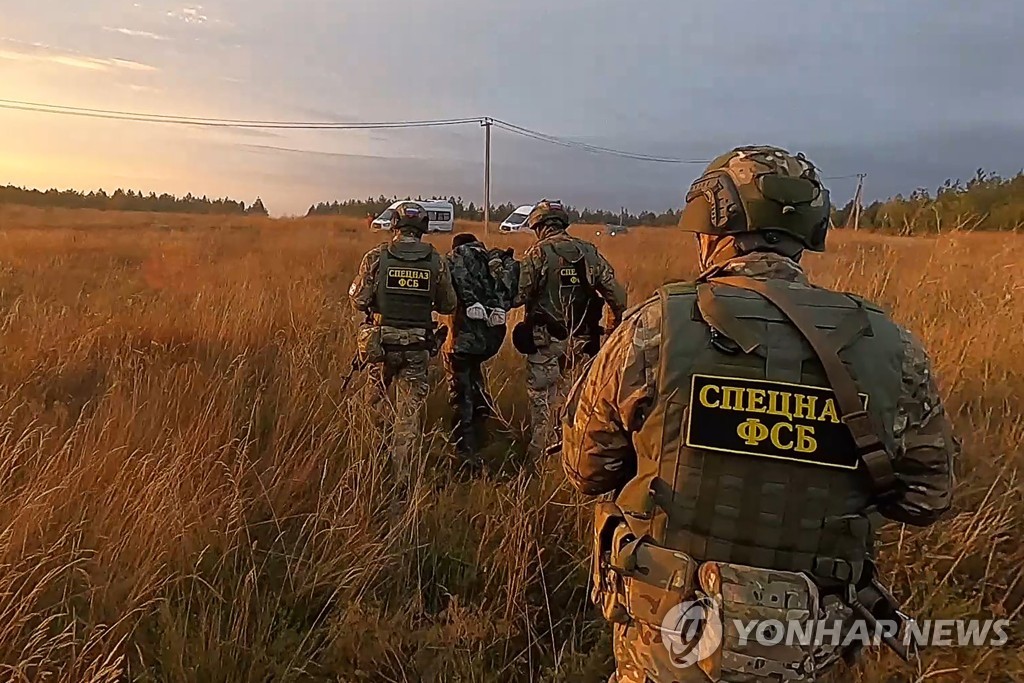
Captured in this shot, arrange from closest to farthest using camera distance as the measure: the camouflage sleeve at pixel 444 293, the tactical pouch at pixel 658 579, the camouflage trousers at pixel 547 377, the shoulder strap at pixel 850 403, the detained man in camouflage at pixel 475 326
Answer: the shoulder strap at pixel 850 403 → the tactical pouch at pixel 658 579 → the camouflage sleeve at pixel 444 293 → the camouflage trousers at pixel 547 377 → the detained man in camouflage at pixel 475 326

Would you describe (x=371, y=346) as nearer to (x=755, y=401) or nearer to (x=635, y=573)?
(x=635, y=573)

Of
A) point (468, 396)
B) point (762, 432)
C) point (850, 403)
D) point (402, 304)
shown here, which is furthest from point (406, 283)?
point (850, 403)

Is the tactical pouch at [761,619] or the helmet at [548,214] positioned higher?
the helmet at [548,214]

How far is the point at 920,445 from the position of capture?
1781mm

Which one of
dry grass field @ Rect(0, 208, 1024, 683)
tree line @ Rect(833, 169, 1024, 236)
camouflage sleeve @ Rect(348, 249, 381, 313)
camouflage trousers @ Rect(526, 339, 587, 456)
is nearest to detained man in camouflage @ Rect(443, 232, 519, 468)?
camouflage trousers @ Rect(526, 339, 587, 456)

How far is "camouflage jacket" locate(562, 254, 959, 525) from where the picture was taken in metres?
1.76

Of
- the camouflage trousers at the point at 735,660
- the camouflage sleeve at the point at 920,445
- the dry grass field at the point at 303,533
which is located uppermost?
the camouflage sleeve at the point at 920,445

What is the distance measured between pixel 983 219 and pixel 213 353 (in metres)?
6.42

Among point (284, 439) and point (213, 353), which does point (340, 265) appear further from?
point (284, 439)

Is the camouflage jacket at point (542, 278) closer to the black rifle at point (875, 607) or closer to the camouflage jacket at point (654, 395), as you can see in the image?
the camouflage jacket at point (654, 395)

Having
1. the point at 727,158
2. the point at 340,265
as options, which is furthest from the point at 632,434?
the point at 340,265

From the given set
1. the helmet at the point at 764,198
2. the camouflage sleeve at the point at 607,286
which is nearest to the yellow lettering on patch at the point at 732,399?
the helmet at the point at 764,198

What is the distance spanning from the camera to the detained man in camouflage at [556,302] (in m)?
5.40

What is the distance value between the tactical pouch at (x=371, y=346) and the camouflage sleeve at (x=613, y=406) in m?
2.99
